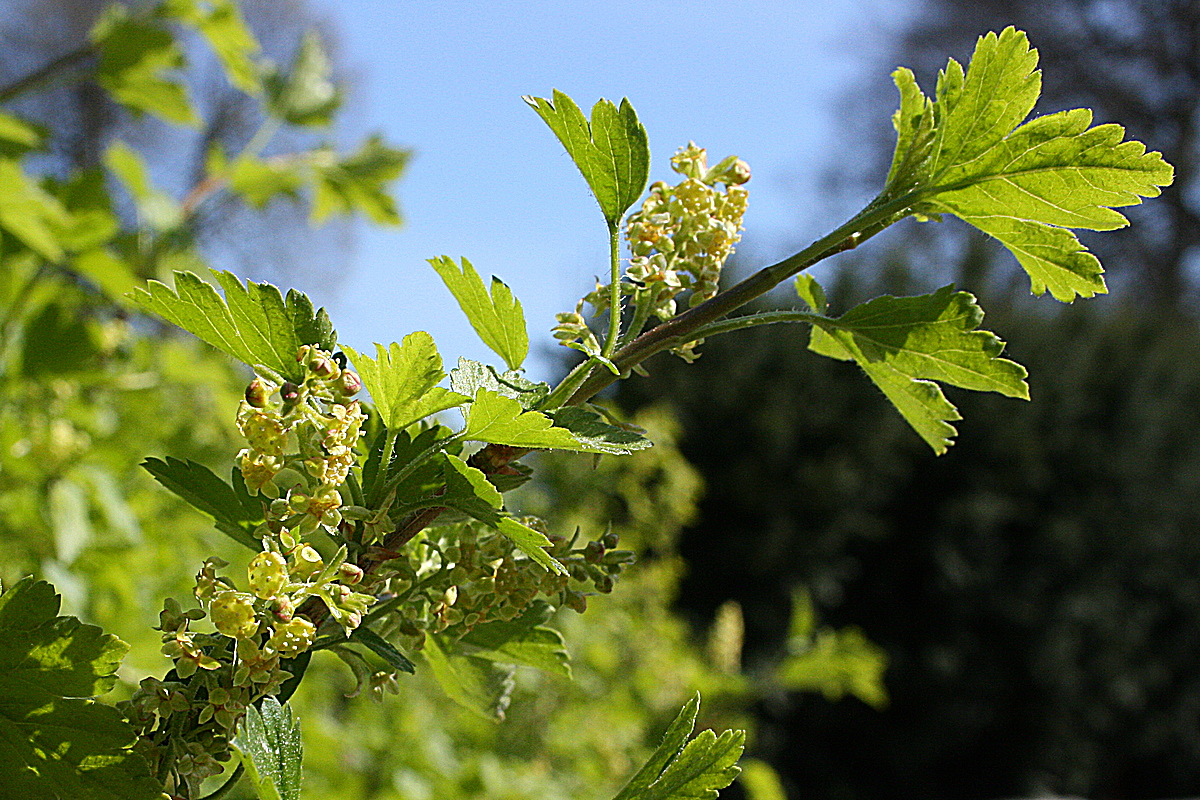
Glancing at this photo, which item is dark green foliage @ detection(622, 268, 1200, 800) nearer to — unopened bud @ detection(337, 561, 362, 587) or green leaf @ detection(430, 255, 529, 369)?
green leaf @ detection(430, 255, 529, 369)

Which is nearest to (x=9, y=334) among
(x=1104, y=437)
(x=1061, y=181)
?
(x=1061, y=181)

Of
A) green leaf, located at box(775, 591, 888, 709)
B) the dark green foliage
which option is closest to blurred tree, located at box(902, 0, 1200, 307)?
the dark green foliage

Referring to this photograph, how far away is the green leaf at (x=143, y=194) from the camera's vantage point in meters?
1.79

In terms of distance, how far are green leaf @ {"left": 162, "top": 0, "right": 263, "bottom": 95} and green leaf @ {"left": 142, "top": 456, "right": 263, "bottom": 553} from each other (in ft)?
4.40

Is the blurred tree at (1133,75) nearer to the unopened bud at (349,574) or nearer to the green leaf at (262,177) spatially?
the green leaf at (262,177)

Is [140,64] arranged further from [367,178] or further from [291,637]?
[291,637]

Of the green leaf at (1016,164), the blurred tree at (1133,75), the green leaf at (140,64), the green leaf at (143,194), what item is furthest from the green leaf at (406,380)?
the blurred tree at (1133,75)

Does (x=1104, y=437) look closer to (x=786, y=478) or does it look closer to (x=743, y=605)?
(x=786, y=478)

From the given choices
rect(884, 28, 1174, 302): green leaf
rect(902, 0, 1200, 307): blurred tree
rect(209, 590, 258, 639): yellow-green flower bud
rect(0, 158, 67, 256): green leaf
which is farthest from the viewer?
rect(902, 0, 1200, 307): blurred tree

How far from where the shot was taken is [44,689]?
1.37ft

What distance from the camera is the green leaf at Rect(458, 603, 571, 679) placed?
0.56 meters

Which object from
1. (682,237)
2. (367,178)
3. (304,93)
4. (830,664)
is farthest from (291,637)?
(830,664)

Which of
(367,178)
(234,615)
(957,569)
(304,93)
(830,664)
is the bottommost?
(957,569)

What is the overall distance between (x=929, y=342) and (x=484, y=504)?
0.25m
